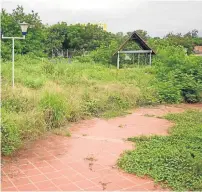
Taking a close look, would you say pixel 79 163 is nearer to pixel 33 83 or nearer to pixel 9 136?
pixel 9 136

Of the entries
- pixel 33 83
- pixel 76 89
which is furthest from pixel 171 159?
pixel 33 83

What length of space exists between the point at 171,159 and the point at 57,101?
2.75 meters

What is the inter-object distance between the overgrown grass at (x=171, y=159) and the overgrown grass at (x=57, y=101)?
5.23 feet

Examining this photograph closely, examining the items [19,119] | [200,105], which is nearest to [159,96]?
[200,105]

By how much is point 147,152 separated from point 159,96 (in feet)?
15.5

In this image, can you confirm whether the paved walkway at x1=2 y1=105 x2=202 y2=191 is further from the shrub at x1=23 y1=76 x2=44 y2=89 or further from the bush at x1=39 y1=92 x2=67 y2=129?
the shrub at x1=23 y1=76 x2=44 y2=89

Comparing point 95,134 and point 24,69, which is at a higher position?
point 24,69

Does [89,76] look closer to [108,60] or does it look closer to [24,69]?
[24,69]

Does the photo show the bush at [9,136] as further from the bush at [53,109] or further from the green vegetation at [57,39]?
the green vegetation at [57,39]

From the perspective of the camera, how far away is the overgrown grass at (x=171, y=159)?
3717 mm

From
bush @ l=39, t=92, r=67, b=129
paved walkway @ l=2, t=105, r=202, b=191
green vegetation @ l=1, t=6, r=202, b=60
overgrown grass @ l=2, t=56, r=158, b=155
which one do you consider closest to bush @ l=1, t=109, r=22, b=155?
overgrown grass @ l=2, t=56, r=158, b=155

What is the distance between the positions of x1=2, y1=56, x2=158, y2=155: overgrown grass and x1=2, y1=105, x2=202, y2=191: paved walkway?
0.94 feet

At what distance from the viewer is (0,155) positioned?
170 inches

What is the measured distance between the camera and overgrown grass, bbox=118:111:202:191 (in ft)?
12.2
